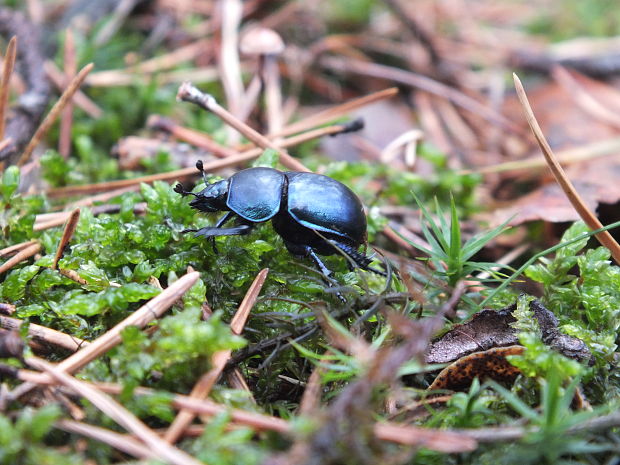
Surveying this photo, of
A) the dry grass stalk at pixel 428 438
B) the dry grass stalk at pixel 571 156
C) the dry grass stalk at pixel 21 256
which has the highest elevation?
the dry grass stalk at pixel 21 256

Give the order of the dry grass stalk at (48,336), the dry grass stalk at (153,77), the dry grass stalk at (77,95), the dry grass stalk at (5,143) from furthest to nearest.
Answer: the dry grass stalk at (153,77), the dry grass stalk at (77,95), the dry grass stalk at (5,143), the dry grass stalk at (48,336)

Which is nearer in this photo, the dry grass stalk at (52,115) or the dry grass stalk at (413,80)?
the dry grass stalk at (52,115)

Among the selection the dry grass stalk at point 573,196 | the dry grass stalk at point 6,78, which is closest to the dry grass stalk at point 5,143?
the dry grass stalk at point 6,78

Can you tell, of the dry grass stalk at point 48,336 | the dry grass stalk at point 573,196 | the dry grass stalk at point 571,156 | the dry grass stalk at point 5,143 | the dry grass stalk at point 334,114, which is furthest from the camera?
the dry grass stalk at point 571,156

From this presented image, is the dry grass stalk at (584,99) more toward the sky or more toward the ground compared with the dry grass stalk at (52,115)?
more toward the ground

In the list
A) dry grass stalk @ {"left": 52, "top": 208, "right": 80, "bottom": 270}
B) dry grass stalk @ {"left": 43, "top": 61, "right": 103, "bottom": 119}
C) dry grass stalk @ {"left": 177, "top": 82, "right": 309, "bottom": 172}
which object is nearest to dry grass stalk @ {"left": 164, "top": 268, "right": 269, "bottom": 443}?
dry grass stalk @ {"left": 52, "top": 208, "right": 80, "bottom": 270}

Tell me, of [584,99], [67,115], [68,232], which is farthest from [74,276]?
→ [584,99]

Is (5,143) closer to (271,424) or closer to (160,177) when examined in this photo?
(160,177)

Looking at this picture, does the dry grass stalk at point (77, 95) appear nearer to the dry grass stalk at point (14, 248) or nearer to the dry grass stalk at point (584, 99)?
the dry grass stalk at point (14, 248)
